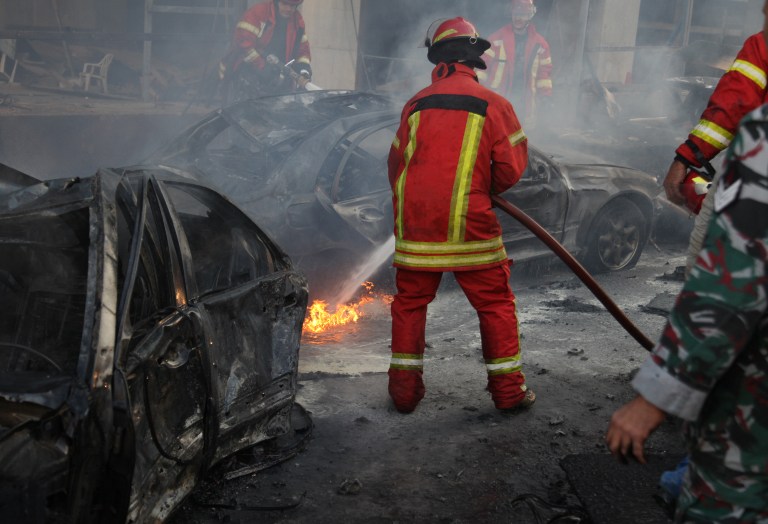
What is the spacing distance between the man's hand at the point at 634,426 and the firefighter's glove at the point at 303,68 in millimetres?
9460

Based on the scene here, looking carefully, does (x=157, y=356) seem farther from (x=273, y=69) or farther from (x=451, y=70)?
(x=273, y=69)

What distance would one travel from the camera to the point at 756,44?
12.7ft

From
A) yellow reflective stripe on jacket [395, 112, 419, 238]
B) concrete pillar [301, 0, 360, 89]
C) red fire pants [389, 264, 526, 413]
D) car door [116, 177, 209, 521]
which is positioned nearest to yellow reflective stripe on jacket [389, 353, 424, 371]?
red fire pants [389, 264, 526, 413]

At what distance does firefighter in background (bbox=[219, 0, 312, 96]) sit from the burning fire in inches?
186

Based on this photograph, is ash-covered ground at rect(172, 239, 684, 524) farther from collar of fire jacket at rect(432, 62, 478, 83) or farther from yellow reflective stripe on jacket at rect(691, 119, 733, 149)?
collar of fire jacket at rect(432, 62, 478, 83)

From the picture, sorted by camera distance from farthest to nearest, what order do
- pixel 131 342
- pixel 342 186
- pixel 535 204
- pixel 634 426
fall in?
pixel 535 204 → pixel 342 186 → pixel 131 342 → pixel 634 426

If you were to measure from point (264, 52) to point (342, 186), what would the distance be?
507 centimetres

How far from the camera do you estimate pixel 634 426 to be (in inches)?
75.4

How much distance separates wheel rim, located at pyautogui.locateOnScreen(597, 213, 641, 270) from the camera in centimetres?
781

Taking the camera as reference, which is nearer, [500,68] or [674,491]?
[674,491]

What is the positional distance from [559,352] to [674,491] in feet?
11.4

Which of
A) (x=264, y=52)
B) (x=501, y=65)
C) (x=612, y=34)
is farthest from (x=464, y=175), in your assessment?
(x=612, y=34)

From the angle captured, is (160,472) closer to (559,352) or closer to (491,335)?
(491,335)

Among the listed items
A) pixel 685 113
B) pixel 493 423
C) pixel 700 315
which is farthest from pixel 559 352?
pixel 685 113
